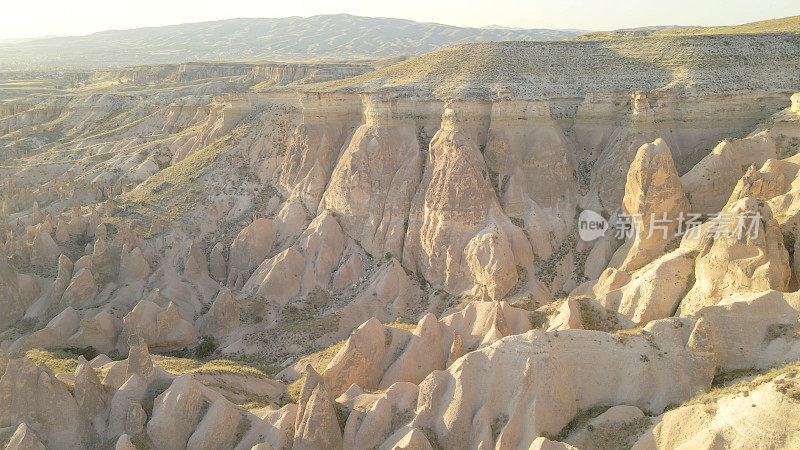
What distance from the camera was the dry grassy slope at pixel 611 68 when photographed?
40.2 meters

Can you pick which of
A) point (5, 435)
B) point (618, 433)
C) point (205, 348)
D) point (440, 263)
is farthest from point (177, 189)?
point (618, 433)

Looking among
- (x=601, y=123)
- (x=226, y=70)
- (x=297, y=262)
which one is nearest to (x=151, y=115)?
(x=226, y=70)

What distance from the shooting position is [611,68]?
144ft

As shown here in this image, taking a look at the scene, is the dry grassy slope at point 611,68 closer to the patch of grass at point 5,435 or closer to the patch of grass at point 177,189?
the patch of grass at point 177,189

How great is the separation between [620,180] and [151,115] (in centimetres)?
8074

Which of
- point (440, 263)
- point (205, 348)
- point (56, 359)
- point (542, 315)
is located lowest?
point (205, 348)

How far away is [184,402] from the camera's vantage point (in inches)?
853

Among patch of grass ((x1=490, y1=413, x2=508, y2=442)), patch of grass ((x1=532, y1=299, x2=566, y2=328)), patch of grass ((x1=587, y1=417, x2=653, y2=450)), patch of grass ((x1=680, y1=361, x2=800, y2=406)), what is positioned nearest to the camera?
patch of grass ((x1=680, y1=361, x2=800, y2=406))

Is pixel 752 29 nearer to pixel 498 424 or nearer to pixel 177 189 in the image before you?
pixel 498 424

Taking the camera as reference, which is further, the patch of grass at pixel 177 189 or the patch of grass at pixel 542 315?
the patch of grass at pixel 177 189

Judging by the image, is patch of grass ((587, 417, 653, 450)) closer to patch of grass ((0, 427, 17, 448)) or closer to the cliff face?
the cliff face

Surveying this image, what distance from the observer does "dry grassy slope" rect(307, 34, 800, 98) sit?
40.2 meters

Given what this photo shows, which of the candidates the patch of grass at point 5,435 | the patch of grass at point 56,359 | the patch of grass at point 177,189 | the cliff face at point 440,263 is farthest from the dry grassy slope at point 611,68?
the patch of grass at point 5,435

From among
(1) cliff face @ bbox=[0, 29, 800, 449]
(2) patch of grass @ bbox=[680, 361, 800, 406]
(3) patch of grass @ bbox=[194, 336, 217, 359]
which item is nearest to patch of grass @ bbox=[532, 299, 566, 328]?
(1) cliff face @ bbox=[0, 29, 800, 449]
